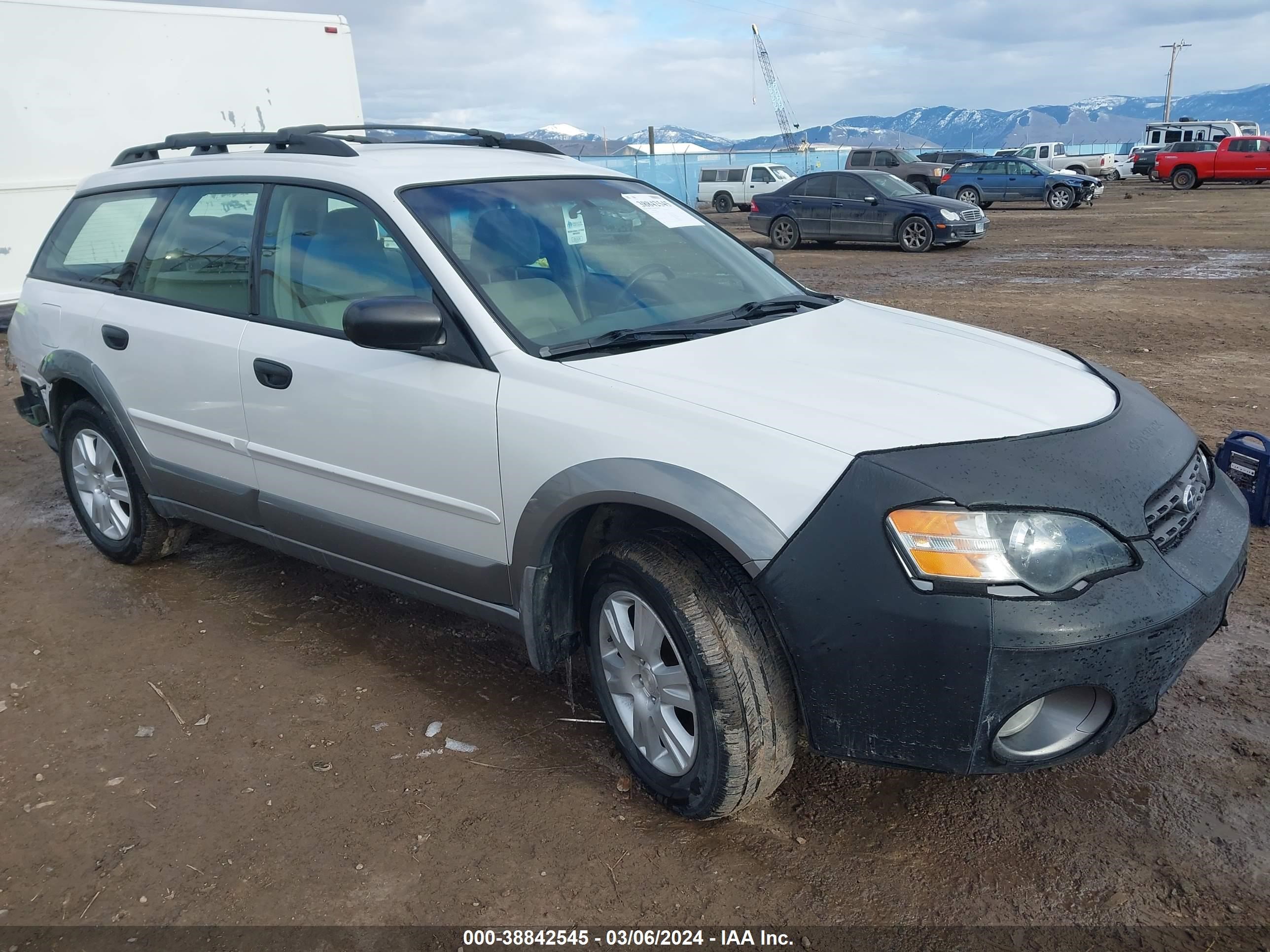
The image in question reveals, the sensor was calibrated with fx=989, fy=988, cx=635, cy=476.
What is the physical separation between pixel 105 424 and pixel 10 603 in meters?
0.93

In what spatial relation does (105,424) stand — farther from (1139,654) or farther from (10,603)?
(1139,654)

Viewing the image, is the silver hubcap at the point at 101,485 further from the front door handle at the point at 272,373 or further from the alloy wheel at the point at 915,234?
the alloy wheel at the point at 915,234

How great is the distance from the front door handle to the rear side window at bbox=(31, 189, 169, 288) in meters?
1.17

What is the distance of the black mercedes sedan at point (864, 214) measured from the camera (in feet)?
56.7

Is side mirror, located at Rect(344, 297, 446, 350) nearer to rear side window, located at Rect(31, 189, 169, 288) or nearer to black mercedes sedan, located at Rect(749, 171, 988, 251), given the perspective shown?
rear side window, located at Rect(31, 189, 169, 288)

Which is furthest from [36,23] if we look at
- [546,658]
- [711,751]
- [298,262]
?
[711,751]

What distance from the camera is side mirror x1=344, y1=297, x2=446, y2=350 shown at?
110 inches

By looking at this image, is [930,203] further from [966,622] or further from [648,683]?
[966,622]

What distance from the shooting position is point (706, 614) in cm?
249

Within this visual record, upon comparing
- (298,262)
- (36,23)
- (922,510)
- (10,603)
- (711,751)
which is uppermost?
(36,23)

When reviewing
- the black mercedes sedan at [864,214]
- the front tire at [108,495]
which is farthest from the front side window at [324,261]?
the black mercedes sedan at [864,214]

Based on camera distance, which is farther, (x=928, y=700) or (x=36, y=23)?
(x=36, y=23)

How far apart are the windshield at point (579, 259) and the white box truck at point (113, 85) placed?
8.66 metres

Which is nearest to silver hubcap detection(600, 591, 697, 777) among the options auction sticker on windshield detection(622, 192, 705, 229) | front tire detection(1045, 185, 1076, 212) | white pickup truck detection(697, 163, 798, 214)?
auction sticker on windshield detection(622, 192, 705, 229)
